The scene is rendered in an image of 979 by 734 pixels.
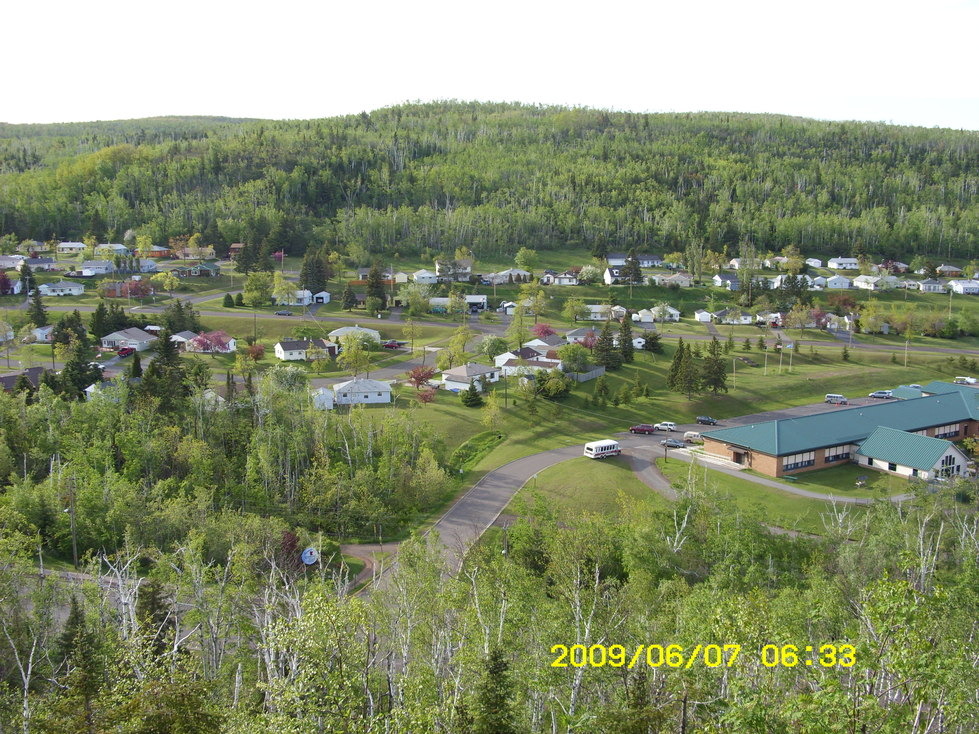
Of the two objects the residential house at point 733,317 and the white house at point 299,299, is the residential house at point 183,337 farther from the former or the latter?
the residential house at point 733,317

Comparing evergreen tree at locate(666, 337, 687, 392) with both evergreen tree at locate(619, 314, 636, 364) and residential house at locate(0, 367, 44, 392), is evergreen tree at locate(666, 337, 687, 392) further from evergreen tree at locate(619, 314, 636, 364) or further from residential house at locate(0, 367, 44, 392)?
residential house at locate(0, 367, 44, 392)

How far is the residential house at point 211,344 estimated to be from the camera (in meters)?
52.9

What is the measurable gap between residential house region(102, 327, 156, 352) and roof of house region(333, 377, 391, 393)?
1809 centimetres

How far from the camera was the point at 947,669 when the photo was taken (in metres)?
8.91

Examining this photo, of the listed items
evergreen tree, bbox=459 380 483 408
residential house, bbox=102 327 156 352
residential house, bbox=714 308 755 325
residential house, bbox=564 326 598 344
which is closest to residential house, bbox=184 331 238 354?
residential house, bbox=102 327 156 352

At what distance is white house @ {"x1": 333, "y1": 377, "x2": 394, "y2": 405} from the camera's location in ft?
141

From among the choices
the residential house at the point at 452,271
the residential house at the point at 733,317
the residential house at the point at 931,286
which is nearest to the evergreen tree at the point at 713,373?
the residential house at the point at 733,317

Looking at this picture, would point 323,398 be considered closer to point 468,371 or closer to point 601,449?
point 468,371

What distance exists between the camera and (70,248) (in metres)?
85.2

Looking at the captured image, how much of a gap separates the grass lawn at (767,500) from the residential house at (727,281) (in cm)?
4655

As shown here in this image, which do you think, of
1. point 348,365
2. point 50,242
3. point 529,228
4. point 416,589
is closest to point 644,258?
point 529,228

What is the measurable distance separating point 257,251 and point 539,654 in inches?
2810

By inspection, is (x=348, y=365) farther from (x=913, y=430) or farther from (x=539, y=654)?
(x=539, y=654)

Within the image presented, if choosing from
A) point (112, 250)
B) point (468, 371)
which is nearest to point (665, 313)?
point (468, 371)
